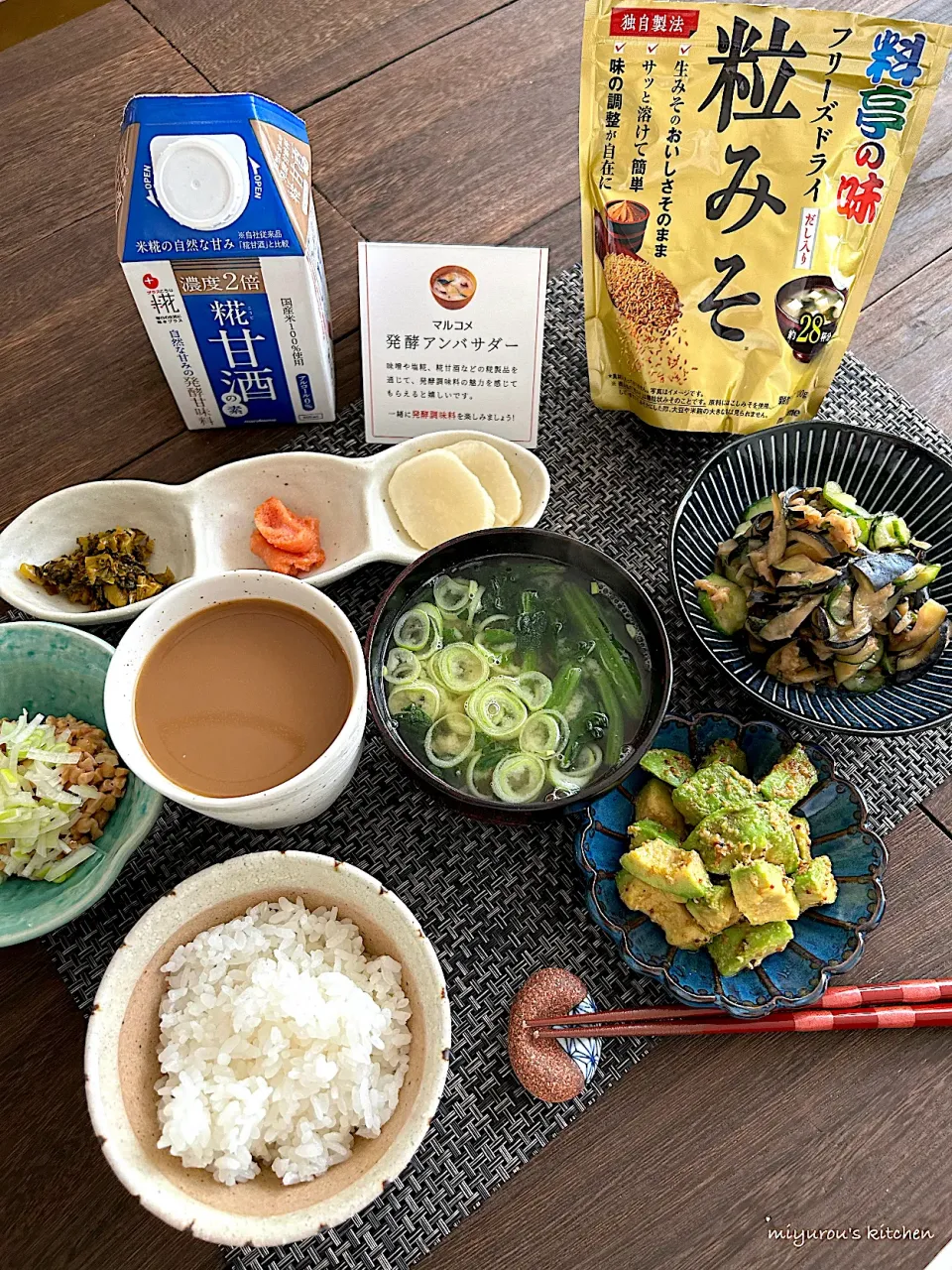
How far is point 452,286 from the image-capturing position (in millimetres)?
1484

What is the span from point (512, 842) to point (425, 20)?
1621 mm

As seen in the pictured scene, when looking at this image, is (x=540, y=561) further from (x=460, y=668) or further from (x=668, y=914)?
(x=668, y=914)

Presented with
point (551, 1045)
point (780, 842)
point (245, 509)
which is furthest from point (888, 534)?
point (245, 509)

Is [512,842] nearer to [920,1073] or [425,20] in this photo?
[920,1073]

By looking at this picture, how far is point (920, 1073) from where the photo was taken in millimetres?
1231

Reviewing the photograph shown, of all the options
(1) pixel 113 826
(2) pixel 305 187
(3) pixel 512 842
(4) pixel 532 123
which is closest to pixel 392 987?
(3) pixel 512 842

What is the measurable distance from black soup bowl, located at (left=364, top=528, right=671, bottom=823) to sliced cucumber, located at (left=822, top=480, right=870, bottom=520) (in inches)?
12.7

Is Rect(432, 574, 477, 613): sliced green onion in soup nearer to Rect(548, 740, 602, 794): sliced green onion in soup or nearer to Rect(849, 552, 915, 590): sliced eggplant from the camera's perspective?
Rect(548, 740, 602, 794): sliced green onion in soup

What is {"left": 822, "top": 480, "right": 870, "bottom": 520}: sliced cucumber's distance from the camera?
4.40 ft

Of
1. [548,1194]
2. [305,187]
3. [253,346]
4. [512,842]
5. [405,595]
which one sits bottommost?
[548,1194]

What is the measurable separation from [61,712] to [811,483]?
1.11 metres

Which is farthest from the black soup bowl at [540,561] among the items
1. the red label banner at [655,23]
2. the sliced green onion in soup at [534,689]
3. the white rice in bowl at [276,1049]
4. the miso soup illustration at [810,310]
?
the red label banner at [655,23]

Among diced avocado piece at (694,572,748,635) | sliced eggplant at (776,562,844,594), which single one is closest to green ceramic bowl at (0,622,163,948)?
diced avocado piece at (694,572,748,635)

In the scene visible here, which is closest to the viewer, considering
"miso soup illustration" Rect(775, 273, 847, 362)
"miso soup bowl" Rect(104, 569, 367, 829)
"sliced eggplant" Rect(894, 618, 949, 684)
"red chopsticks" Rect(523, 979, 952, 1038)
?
"miso soup bowl" Rect(104, 569, 367, 829)
